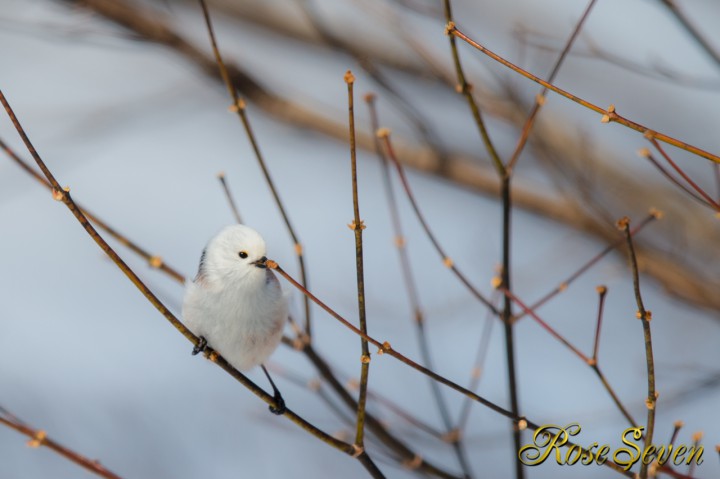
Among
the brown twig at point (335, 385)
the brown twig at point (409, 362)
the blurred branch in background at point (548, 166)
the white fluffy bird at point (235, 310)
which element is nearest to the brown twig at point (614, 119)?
the brown twig at point (409, 362)

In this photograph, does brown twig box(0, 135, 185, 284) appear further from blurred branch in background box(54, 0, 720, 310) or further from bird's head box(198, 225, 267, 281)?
blurred branch in background box(54, 0, 720, 310)

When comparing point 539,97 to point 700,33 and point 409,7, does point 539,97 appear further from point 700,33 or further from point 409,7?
point 409,7

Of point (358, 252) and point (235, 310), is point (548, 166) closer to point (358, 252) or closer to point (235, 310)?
point (235, 310)

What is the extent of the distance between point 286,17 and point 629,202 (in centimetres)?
134

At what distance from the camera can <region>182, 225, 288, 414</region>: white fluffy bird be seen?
4.53ft

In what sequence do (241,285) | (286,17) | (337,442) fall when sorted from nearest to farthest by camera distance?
(337,442), (241,285), (286,17)

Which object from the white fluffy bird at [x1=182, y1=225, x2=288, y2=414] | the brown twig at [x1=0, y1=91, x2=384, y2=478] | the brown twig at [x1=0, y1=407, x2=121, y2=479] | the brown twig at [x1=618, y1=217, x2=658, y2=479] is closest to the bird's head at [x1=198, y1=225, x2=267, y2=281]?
the white fluffy bird at [x1=182, y1=225, x2=288, y2=414]

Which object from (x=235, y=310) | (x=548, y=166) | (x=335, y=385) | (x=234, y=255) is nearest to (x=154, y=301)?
(x=234, y=255)

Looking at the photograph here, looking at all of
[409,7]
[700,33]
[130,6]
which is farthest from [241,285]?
[130,6]

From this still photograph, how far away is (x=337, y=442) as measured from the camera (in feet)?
3.81

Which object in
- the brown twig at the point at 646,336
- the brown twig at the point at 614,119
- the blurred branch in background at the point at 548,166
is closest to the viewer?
the brown twig at the point at 614,119

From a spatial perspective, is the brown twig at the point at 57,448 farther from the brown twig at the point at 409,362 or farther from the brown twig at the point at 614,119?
the brown twig at the point at 614,119

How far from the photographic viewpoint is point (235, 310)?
4.63 feet

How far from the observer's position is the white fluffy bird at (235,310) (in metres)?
1.38
